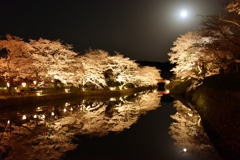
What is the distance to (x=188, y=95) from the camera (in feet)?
77.8

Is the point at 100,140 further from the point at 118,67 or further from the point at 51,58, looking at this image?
the point at 118,67

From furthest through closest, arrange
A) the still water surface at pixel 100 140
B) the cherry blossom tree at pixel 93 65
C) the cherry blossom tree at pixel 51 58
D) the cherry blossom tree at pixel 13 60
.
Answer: the cherry blossom tree at pixel 93 65
the cherry blossom tree at pixel 51 58
the cherry blossom tree at pixel 13 60
the still water surface at pixel 100 140

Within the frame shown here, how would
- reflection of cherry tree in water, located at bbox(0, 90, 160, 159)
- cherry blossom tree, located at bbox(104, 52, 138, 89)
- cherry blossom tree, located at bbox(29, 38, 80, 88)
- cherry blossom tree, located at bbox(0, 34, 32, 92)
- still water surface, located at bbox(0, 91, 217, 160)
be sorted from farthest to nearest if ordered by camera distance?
cherry blossom tree, located at bbox(104, 52, 138, 89) → cherry blossom tree, located at bbox(29, 38, 80, 88) → cherry blossom tree, located at bbox(0, 34, 32, 92) → reflection of cherry tree in water, located at bbox(0, 90, 160, 159) → still water surface, located at bbox(0, 91, 217, 160)


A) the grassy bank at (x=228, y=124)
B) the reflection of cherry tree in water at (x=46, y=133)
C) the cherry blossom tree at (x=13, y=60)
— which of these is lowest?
the reflection of cherry tree in water at (x=46, y=133)

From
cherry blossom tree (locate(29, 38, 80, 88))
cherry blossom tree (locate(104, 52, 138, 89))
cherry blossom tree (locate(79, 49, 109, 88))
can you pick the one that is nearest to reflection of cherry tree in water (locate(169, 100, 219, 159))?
cherry blossom tree (locate(29, 38, 80, 88))

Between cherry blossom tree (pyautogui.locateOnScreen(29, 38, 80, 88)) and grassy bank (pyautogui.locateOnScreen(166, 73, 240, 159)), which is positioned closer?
grassy bank (pyautogui.locateOnScreen(166, 73, 240, 159))

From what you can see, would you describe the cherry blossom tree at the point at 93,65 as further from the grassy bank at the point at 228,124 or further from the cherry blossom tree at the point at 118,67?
the grassy bank at the point at 228,124

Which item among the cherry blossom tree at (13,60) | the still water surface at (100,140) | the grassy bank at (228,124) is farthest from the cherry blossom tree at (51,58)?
the grassy bank at (228,124)

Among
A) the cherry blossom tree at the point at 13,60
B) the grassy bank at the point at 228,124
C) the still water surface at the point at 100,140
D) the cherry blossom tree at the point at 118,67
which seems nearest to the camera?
the grassy bank at the point at 228,124

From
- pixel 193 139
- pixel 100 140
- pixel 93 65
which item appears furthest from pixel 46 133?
pixel 93 65

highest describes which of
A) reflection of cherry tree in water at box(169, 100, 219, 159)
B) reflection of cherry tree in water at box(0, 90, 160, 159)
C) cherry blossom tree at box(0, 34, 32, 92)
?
cherry blossom tree at box(0, 34, 32, 92)

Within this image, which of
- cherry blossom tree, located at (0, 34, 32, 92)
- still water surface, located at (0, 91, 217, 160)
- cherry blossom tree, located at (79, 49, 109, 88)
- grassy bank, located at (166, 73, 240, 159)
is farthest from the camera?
cherry blossom tree, located at (79, 49, 109, 88)

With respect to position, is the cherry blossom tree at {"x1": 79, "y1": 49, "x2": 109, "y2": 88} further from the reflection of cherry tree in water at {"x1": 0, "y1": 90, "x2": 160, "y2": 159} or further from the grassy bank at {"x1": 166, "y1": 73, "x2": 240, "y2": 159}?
the grassy bank at {"x1": 166, "y1": 73, "x2": 240, "y2": 159}

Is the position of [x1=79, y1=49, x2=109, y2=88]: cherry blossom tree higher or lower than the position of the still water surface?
higher
